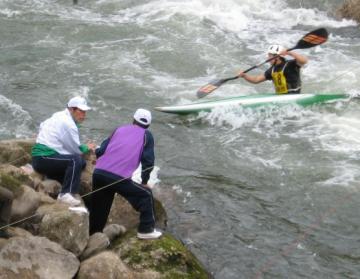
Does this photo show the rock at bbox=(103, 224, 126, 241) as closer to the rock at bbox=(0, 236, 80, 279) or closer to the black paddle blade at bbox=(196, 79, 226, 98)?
the rock at bbox=(0, 236, 80, 279)

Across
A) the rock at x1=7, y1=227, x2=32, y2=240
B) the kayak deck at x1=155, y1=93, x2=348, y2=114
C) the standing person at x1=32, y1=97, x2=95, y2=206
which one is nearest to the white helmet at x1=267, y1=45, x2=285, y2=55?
the kayak deck at x1=155, y1=93, x2=348, y2=114

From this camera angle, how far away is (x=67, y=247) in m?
4.93

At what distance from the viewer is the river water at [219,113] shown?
652cm

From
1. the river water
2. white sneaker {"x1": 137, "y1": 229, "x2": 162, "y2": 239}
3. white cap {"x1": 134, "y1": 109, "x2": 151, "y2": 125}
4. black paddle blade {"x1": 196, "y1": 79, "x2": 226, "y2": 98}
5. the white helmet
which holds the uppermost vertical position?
white cap {"x1": 134, "y1": 109, "x2": 151, "y2": 125}

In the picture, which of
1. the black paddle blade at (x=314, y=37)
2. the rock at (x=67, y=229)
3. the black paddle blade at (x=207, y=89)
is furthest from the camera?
the black paddle blade at (x=314, y=37)

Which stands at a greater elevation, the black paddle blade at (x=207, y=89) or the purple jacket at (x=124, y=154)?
the purple jacket at (x=124, y=154)

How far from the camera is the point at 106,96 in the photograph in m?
11.1

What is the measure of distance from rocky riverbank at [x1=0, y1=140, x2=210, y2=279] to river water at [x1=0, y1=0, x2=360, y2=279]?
85 cm

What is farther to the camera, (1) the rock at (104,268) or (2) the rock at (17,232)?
(2) the rock at (17,232)

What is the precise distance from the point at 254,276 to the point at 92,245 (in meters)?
1.73

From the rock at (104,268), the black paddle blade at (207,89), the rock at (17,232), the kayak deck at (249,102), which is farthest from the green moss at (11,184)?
the black paddle blade at (207,89)

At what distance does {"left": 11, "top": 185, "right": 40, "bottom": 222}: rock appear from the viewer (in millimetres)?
5077

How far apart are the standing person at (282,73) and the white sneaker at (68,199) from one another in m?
5.17

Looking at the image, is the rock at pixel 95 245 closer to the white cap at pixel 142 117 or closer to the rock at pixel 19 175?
the rock at pixel 19 175
